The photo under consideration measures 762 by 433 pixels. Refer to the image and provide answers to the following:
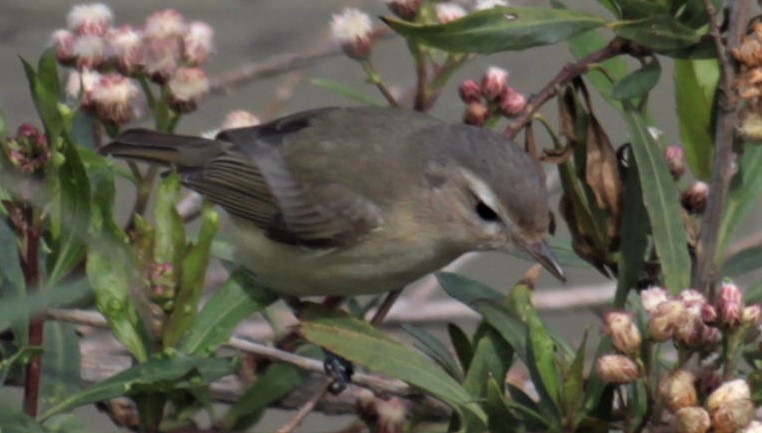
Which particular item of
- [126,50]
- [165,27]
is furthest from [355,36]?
[126,50]

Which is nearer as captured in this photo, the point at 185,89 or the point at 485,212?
the point at 185,89

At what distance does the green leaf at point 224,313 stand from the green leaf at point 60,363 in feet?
0.81

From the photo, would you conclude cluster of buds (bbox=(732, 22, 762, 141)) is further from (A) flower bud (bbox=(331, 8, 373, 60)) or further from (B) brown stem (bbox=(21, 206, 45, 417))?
(B) brown stem (bbox=(21, 206, 45, 417))

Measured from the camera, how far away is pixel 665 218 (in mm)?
2703

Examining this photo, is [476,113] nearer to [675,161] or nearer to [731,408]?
[675,161]

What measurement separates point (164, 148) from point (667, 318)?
1.67 meters

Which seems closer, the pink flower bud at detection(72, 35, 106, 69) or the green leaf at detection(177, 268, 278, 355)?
the green leaf at detection(177, 268, 278, 355)

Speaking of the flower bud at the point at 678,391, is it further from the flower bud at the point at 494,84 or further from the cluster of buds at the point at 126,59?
the cluster of buds at the point at 126,59

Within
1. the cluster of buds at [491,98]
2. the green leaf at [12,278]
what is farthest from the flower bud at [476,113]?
the green leaf at [12,278]

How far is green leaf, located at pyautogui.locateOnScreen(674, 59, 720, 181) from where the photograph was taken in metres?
2.96

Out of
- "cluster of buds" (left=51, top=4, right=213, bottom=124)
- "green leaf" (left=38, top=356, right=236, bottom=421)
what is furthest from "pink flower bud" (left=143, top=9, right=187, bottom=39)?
"green leaf" (left=38, top=356, right=236, bottom=421)

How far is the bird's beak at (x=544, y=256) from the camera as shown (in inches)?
131

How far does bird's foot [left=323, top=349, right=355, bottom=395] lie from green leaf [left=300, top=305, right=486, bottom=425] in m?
0.13

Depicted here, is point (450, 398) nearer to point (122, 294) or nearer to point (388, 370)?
point (388, 370)
